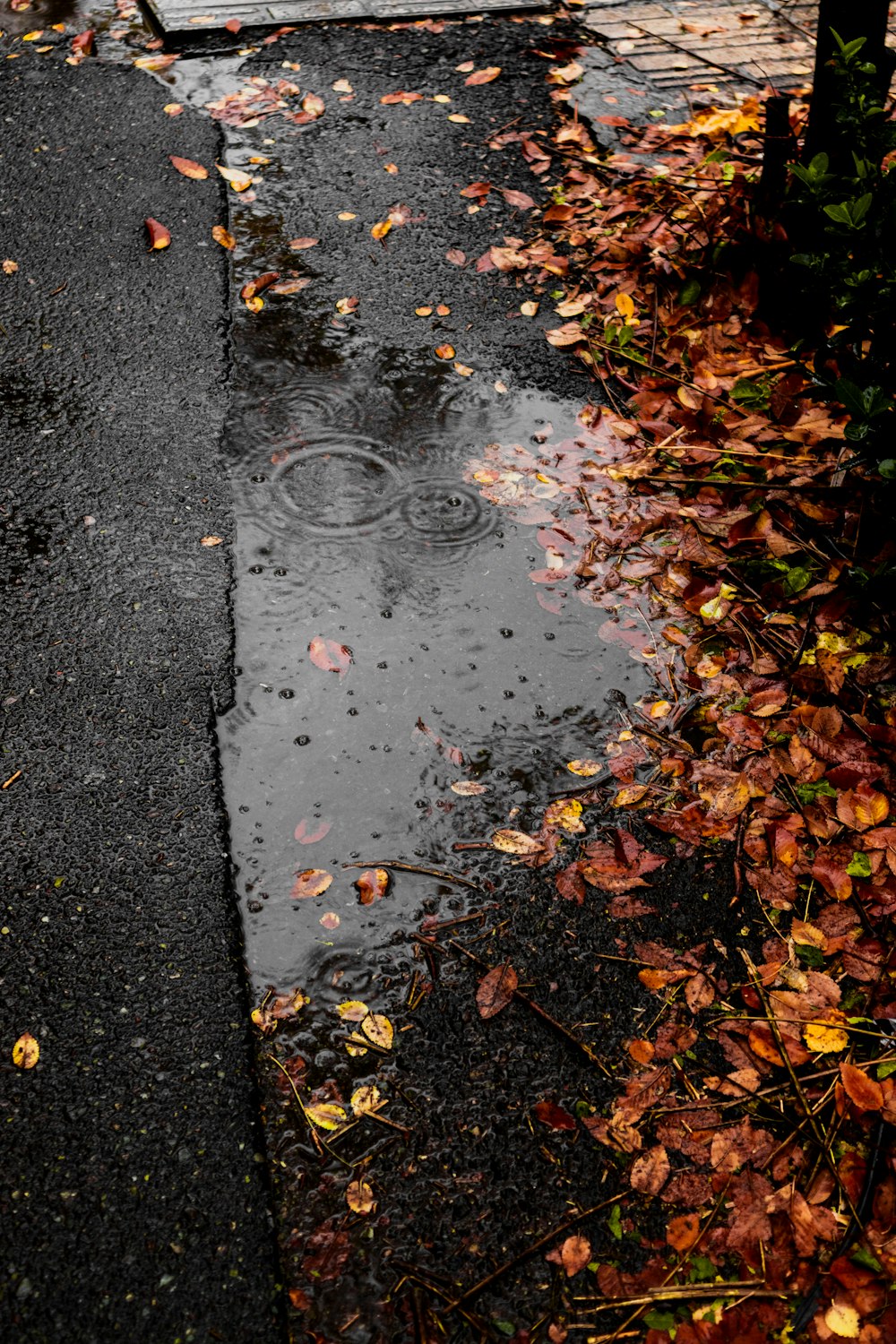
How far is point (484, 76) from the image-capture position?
5.03 m

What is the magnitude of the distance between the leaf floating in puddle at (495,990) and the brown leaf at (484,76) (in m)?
4.51

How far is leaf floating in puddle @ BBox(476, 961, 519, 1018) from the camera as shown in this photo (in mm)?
2104

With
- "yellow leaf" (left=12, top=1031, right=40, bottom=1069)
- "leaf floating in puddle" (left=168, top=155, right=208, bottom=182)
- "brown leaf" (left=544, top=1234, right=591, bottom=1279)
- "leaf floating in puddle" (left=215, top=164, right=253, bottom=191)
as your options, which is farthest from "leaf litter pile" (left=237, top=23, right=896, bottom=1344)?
"leaf floating in puddle" (left=168, top=155, right=208, bottom=182)

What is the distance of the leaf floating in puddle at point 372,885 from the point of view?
2.29 m

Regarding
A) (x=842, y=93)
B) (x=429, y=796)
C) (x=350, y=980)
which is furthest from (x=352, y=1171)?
(x=842, y=93)

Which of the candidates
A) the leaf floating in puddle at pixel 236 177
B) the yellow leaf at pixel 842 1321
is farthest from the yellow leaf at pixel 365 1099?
the leaf floating in puddle at pixel 236 177

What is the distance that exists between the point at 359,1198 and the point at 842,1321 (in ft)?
2.80

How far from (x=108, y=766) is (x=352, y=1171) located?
43.5 inches

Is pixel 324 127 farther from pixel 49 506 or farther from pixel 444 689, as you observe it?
pixel 444 689

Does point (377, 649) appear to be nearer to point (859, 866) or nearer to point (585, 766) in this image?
point (585, 766)

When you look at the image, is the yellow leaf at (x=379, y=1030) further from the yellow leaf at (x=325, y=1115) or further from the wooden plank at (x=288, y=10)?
the wooden plank at (x=288, y=10)

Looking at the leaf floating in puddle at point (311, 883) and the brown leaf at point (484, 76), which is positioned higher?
the brown leaf at point (484, 76)

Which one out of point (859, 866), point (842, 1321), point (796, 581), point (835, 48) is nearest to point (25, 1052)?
point (842, 1321)

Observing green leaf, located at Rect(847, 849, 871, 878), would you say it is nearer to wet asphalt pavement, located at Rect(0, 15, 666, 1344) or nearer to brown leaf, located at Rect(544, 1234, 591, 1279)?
brown leaf, located at Rect(544, 1234, 591, 1279)
